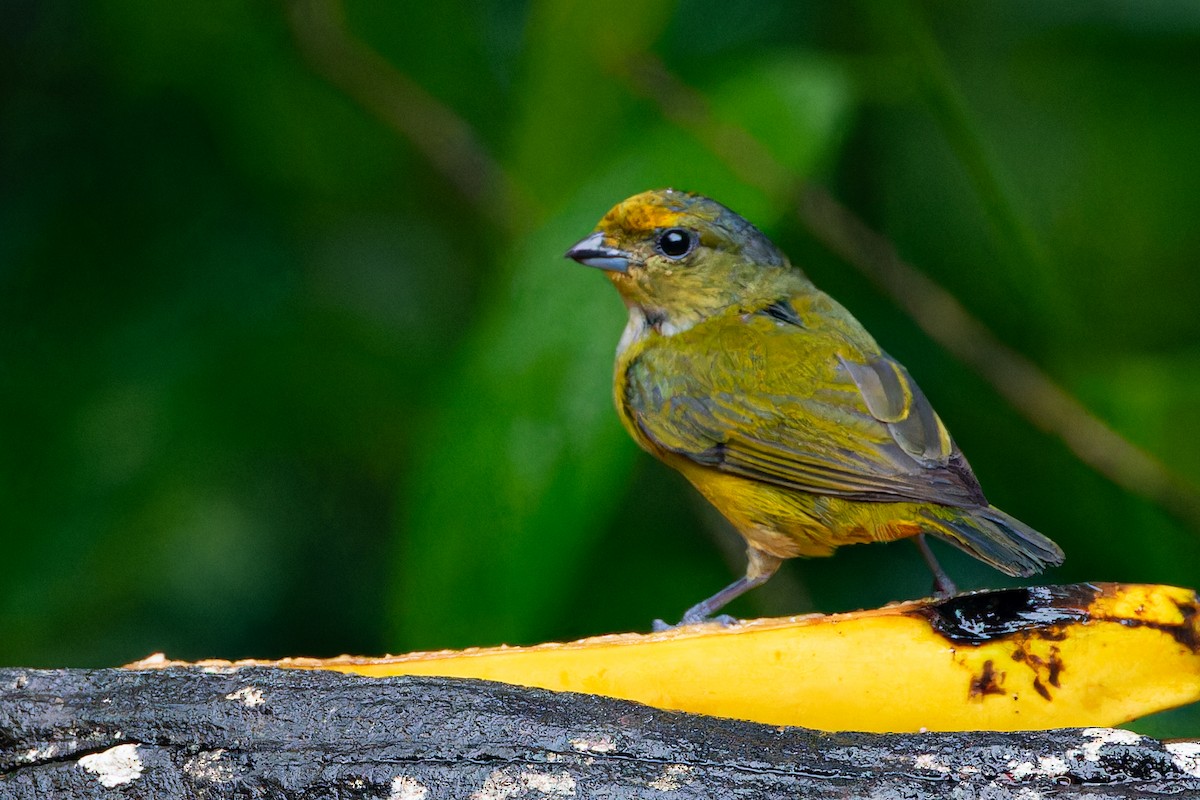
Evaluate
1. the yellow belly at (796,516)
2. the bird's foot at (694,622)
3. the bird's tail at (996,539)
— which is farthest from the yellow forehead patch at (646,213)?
the bird's tail at (996,539)

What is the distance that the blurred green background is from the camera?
367 centimetres

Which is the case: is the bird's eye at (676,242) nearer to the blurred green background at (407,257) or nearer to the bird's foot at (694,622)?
the blurred green background at (407,257)

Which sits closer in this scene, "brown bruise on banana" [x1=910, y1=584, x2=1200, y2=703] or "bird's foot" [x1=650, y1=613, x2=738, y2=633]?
"brown bruise on banana" [x1=910, y1=584, x2=1200, y2=703]

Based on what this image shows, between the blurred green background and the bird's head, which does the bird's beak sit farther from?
the blurred green background

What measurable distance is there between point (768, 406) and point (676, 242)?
56 centimetres

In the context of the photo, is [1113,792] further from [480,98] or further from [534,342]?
[480,98]

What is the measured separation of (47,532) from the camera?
149 inches

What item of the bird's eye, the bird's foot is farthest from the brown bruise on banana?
the bird's eye

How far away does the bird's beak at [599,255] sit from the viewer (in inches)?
123

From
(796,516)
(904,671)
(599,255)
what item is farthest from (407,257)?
(904,671)

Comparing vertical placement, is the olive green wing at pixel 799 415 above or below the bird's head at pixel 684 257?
below

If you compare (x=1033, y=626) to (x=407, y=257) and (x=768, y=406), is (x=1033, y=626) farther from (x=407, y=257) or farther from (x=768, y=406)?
(x=407, y=257)

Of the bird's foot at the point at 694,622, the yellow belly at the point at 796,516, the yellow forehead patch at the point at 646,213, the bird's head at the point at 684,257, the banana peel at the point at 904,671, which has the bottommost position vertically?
the banana peel at the point at 904,671

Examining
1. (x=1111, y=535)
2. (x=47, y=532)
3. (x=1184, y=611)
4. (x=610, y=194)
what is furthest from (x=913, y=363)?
(x=47, y=532)
